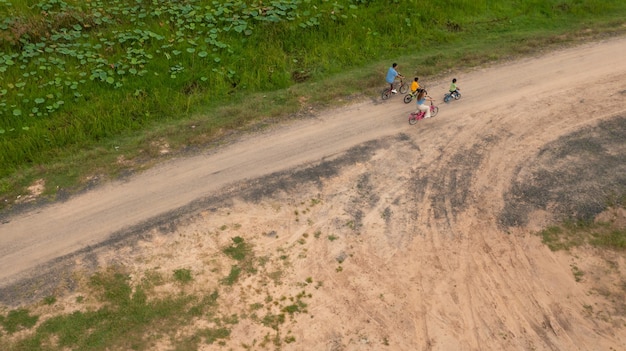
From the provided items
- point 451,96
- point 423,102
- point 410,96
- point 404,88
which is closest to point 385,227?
point 423,102

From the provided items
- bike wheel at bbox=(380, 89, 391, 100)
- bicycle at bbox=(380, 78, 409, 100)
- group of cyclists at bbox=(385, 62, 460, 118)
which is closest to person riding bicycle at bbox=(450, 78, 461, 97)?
group of cyclists at bbox=(385, 62, 460, 118)

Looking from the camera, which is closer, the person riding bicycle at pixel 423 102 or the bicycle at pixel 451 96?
the person riding bicycle at pixel 423 102

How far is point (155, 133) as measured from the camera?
739 inches

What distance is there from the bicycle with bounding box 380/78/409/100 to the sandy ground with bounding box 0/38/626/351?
0.50 m

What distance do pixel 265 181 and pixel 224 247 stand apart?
10.4ft

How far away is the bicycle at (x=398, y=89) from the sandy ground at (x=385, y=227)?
0.50 meters

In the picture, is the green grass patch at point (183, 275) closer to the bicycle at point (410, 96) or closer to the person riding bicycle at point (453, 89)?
the bicycle at point (410, 96)

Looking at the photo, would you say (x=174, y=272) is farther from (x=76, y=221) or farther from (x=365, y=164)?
(x=365, y=164)

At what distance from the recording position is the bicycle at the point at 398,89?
20.9 m

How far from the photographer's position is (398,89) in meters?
21.4

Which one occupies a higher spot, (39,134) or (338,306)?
(39,134)

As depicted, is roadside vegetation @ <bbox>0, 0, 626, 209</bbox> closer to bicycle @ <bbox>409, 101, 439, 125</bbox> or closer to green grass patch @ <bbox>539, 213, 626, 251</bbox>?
bicycle @ <bbox>409, 101, 439, 125</bbox>

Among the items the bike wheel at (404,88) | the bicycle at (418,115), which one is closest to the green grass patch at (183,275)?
the bicycle at (418,115)

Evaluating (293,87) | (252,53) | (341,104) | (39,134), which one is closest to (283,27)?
(252,53)
